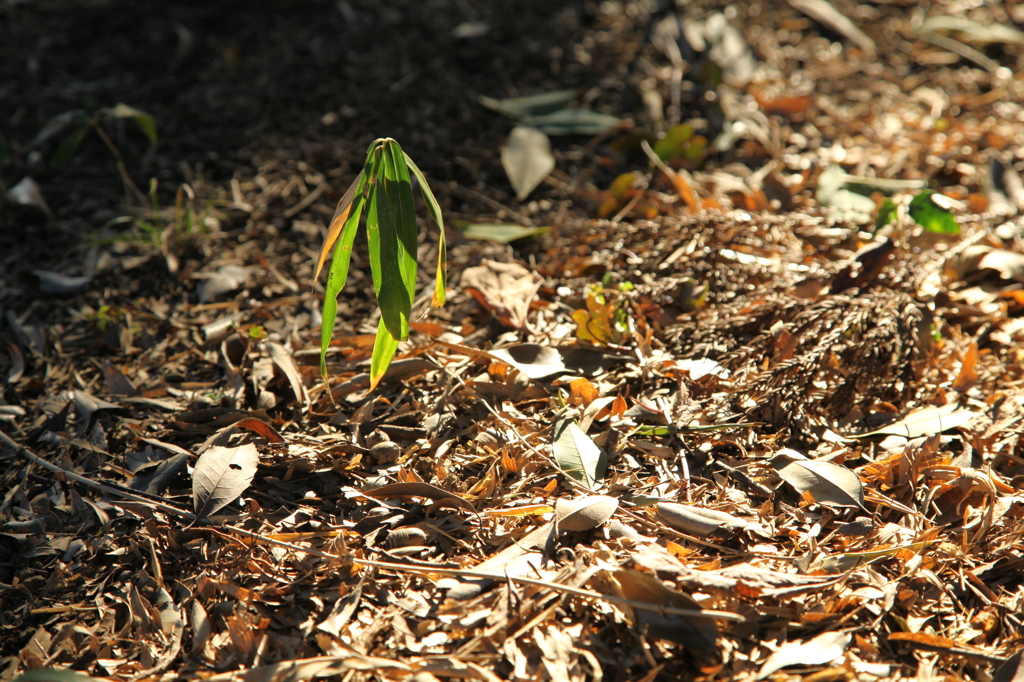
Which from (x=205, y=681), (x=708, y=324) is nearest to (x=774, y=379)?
(x=708, y=324)

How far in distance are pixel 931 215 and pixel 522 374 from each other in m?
0.94

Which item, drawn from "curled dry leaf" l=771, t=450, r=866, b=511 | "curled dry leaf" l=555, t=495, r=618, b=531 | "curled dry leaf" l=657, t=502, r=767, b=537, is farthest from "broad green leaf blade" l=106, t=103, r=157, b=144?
"curled dry leaf" l=771, t=450, r=866, b=511

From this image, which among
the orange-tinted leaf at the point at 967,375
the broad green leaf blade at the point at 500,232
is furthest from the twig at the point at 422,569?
the broad green leaf blade at the point at 500,232

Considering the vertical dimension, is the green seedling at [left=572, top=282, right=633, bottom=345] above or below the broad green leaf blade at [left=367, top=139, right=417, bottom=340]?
below

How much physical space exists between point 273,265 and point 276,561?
0.85 meters

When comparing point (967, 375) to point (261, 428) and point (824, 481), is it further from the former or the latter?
point (261, 428)

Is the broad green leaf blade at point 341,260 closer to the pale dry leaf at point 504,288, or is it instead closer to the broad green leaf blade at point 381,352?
the broad green leaf blade at point 381,352

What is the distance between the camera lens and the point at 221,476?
1.19 meters

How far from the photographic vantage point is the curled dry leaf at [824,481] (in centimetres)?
114

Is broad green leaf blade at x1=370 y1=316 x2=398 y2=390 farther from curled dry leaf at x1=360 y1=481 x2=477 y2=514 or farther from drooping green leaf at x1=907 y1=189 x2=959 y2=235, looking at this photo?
drooping green leaf at x1=907 y1=189 x2=959 y2=235

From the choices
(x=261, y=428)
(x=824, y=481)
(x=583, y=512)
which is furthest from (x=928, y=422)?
(x=261, y=428)

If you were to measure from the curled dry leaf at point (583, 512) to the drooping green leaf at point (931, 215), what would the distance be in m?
0.97

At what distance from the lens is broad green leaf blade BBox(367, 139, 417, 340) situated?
3.42 ft

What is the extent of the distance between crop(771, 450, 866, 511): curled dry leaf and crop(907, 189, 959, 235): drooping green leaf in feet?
2.20
